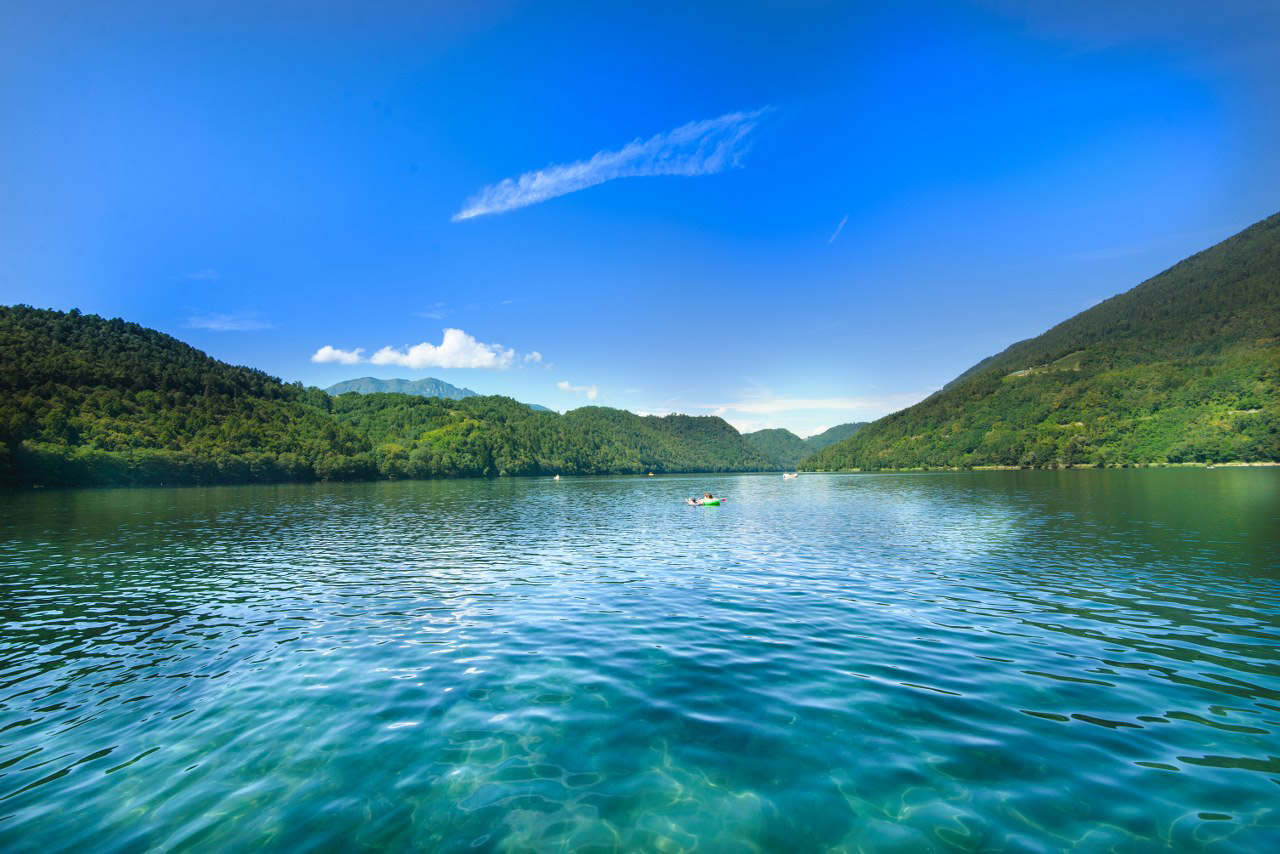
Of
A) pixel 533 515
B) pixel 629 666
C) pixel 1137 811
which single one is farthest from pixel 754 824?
pixel 533 515

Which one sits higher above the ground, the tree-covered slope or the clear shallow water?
the tree-covered slope

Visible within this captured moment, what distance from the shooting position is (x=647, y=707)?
12.6 m

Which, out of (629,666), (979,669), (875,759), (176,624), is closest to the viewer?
(875,759)

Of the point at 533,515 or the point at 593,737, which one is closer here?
the point at 593,737

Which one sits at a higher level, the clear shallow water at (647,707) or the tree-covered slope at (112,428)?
the tree-covered slope at (112,428)

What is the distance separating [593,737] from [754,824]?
405 cm

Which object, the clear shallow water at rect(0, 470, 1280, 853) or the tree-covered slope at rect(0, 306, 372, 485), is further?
the tree-covered slope at rect(0, 306, 372, 485)

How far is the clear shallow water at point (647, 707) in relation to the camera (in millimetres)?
8133

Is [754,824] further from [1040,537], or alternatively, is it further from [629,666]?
[1040,537]

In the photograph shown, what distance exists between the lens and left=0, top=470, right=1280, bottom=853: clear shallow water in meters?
8.13

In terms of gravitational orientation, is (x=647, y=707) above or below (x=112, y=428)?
below

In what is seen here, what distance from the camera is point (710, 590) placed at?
84.3ft

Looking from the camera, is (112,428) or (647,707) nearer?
(647,707)

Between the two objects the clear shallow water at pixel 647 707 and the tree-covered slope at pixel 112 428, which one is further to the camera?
the tree-covered slope at pixel 112 428
